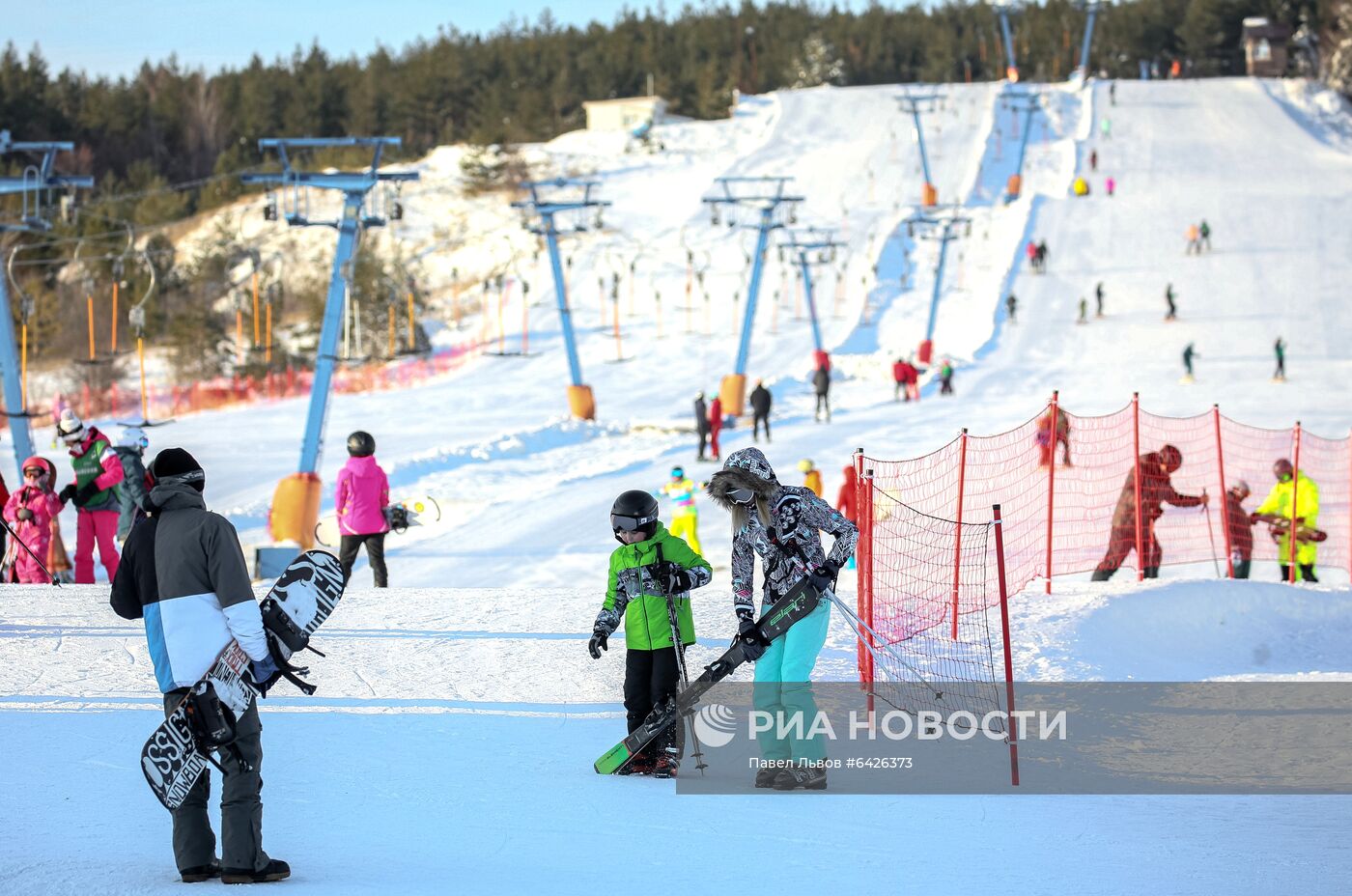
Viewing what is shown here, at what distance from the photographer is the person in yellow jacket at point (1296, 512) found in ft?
40.2

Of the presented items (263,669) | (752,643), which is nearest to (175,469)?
(263,669)

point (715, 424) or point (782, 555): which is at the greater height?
point (782, 555)

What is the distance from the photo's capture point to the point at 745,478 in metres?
5.64

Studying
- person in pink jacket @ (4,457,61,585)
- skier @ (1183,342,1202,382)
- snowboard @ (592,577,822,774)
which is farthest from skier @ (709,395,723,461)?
snowboard @ (592,577,822,774)

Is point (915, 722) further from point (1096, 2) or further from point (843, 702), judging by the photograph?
point (1096, 2)

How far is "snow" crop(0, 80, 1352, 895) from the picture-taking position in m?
5.03

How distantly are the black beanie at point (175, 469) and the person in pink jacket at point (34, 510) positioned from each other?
637 cm

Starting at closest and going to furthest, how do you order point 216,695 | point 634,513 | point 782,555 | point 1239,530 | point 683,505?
point 216,695
point 782,555
point 634,513
point 683,505
point 1239,530

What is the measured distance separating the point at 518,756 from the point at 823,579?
5.43 feet

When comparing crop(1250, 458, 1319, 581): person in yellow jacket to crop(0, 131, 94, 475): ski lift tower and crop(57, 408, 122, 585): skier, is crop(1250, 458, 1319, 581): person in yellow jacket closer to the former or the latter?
crop(57, 408, 122, 585): skier

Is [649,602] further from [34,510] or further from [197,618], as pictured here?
[34,510]

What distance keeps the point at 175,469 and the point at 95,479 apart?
255 inches

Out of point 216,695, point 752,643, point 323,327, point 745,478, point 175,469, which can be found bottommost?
point 752,643

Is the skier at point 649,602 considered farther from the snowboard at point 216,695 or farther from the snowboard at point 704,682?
the snowboard at point 216,695
